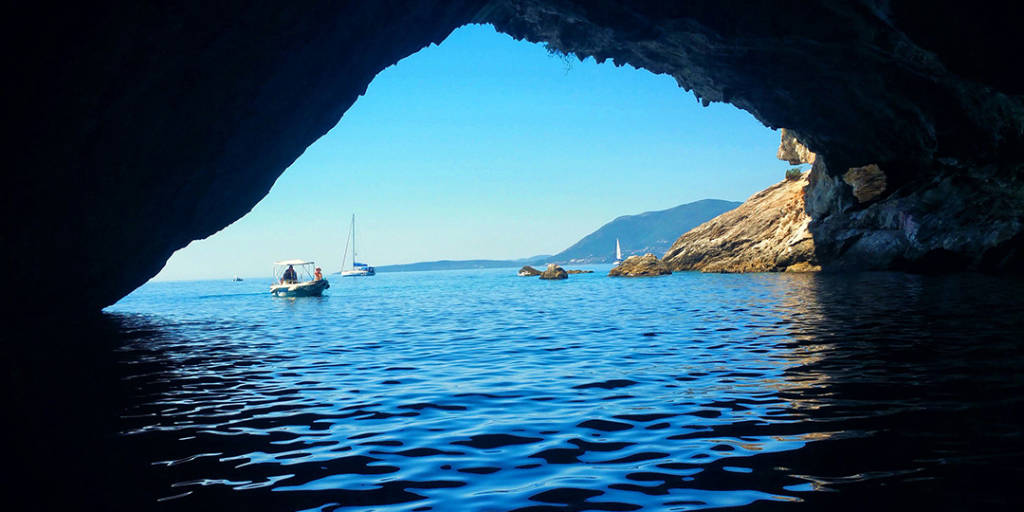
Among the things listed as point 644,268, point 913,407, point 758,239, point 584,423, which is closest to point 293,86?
point 584,423

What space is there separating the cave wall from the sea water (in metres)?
6.26

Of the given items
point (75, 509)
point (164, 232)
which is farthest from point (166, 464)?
→ point (164, 232)

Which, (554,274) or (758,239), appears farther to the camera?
(554,274)

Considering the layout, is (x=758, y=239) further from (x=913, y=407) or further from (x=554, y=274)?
(x=913, y=407)

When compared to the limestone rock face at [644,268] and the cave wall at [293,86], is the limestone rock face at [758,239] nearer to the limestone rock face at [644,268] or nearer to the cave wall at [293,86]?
the limestone rock face at [644,268]

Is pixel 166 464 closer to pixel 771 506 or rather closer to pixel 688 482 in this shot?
pixel 688 482

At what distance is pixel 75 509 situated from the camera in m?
4.55

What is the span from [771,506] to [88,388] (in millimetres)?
11414

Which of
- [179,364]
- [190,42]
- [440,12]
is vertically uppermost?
[440,12]

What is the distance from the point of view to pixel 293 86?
1923cm

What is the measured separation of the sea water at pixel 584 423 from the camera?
178 inches

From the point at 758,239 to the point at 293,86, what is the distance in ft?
171

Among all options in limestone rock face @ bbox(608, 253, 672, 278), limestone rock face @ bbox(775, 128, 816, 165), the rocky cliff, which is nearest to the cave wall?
the rocky cliff

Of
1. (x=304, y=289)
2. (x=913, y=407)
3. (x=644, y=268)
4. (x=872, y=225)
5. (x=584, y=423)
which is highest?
(x=872, y=225)
